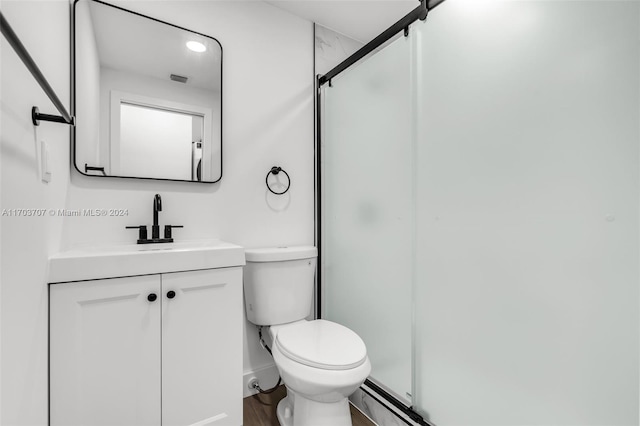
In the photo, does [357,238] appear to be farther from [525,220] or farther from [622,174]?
[622,174]

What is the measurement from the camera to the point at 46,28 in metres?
0.95

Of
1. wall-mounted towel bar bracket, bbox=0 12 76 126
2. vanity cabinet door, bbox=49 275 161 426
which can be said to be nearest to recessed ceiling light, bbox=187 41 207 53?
wall-mounted towel bar bracket, bbox=0 12 76 126

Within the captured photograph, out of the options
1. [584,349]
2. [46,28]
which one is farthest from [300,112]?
[584,349]

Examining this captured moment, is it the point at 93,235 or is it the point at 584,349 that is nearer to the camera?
the point at 584,349

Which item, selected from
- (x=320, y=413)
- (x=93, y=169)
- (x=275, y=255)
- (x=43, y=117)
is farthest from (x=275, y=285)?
(x=43, y=117)

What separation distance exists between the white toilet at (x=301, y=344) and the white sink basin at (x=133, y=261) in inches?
11.5

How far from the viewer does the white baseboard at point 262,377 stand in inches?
66.4

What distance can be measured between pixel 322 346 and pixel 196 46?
157cm

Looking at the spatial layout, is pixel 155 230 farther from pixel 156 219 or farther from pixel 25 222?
pixel 25 222

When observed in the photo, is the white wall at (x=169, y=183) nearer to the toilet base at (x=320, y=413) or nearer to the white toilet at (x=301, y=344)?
the white toilet at (x=301, y=344)

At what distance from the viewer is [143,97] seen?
146 cm

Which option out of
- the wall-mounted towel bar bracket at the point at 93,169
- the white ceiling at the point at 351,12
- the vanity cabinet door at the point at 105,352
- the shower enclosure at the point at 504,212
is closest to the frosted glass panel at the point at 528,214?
the shower enclosure at the point at 504,212

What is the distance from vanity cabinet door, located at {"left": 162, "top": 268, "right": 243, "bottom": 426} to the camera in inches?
45.4

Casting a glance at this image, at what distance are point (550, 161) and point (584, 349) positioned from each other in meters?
0.53
